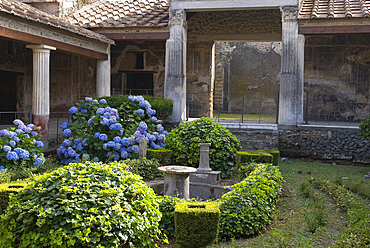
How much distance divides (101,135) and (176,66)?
4350 mm

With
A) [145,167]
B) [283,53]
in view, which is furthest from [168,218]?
[283,53]

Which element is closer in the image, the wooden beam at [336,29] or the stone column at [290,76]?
the wooden beam at [336,29]

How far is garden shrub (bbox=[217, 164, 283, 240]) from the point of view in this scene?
4.92 metres

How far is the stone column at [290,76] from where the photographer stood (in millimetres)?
11250

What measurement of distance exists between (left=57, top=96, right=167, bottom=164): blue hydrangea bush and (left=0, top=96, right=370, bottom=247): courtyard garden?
0.08 feet

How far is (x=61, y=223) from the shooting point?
3.40 m

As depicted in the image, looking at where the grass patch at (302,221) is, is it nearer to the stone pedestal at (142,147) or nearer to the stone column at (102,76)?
the stone pedestal at (142,147)

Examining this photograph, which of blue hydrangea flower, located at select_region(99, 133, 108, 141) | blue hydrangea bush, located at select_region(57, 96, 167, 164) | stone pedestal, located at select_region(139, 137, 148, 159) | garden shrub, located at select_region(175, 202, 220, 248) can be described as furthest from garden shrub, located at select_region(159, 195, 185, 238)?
blue hydrangea flower, located at select_region(99, 133, 108, 141)

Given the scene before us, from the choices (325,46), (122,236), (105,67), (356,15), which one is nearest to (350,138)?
(356,15)

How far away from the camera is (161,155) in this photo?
795 cm

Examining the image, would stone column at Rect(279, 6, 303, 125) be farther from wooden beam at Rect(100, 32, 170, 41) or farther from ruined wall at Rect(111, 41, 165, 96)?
ruined wall at Rect(111, 41, 165, 96)

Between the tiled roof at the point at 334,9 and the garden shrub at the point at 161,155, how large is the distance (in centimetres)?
617

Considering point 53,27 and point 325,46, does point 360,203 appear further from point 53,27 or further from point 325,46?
point 325,46

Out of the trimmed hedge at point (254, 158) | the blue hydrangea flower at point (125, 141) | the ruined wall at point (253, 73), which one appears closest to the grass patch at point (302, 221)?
the trimmed hedge at point (254, 158)
